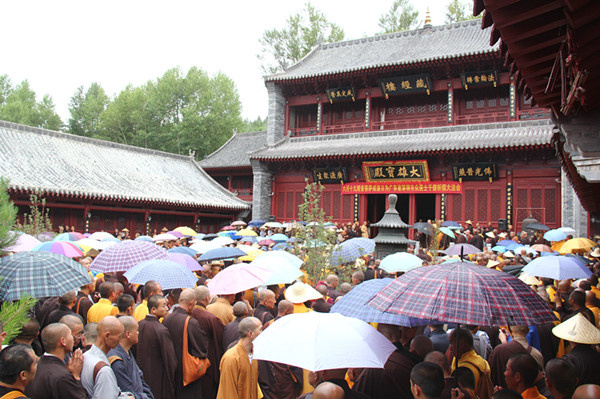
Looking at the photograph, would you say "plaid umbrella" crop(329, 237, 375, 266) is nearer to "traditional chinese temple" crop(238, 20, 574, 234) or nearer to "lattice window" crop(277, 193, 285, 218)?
"traditional chinese temple" crop(238, 20, 574, 234)

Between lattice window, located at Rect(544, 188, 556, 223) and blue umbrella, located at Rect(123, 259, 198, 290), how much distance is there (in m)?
16.9

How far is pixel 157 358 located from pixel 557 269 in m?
5.55

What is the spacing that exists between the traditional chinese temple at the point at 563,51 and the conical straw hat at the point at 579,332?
132 cm

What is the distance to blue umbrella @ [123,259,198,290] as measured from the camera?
5777 mm

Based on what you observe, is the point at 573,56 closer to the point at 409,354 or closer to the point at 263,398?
the point at 409,354

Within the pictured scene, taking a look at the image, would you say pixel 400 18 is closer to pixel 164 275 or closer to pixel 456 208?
pixel 456 208

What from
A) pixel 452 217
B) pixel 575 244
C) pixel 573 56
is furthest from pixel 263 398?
pixel 452 217

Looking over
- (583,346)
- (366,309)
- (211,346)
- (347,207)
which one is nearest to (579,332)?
(583,346)

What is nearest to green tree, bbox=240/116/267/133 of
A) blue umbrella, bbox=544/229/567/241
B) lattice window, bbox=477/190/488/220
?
lattice window, bbox=477/190/488/220

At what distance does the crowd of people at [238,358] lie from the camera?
3309 mm

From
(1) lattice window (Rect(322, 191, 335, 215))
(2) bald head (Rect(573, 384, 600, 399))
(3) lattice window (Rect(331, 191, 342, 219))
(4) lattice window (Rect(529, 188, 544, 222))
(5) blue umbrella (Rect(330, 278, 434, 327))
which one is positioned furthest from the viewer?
(1) lattice window (Rect(322, 191, 335, 215))

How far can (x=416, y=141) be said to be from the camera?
20859 millimetres

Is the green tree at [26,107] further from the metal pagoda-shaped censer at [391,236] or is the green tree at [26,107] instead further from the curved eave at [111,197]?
the metal pagoda-shaped censer at [391,236]

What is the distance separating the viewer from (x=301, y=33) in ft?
119
